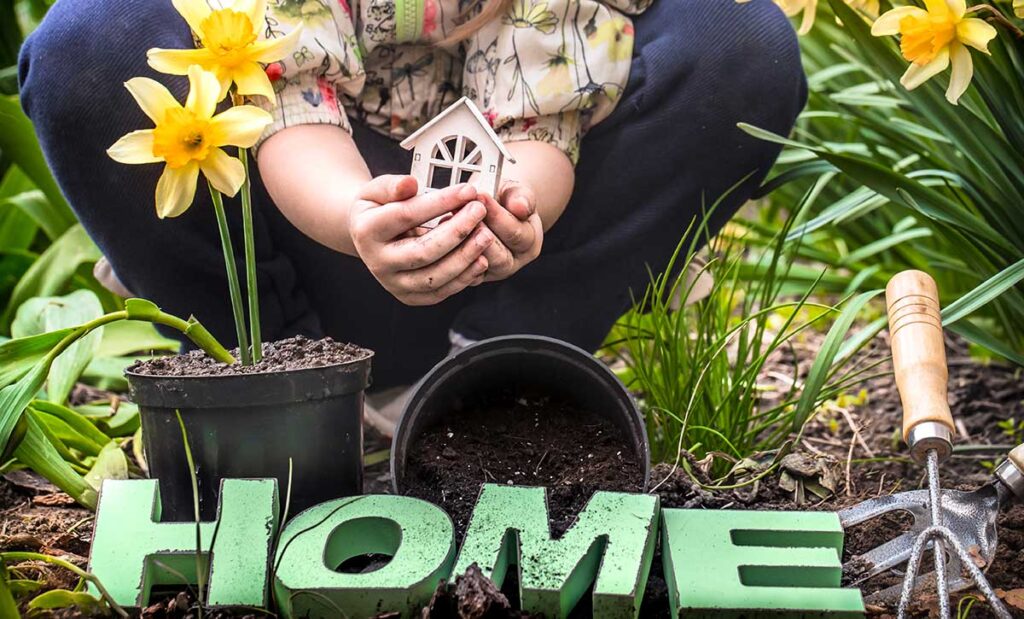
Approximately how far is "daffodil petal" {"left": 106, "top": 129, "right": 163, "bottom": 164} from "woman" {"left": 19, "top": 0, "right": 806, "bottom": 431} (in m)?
0.18

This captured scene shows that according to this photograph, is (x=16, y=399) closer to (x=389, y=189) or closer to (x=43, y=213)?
(x=389, y=189)

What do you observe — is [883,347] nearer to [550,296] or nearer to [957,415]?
[957,415]

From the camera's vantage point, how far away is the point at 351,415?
1.04m

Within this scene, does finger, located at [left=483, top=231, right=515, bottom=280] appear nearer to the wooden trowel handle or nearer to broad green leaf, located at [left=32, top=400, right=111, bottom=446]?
the wooden trowel handle

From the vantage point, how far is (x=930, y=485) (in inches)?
34.8

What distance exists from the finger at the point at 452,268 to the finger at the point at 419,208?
4 centimetres

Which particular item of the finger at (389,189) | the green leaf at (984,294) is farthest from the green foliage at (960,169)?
the finger at (389,189)

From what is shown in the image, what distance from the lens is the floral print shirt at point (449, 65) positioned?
111 centimetres

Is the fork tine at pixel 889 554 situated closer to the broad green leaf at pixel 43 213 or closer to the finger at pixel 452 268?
the finger at pixel 452 268

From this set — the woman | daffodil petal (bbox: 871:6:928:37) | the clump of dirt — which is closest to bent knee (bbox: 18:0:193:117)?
the woman

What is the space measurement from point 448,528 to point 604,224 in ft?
1.79

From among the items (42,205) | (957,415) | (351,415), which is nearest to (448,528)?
(351,415)

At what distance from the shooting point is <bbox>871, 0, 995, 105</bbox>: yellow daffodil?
1043 millimetres

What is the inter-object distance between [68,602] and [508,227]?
0.47 metres
